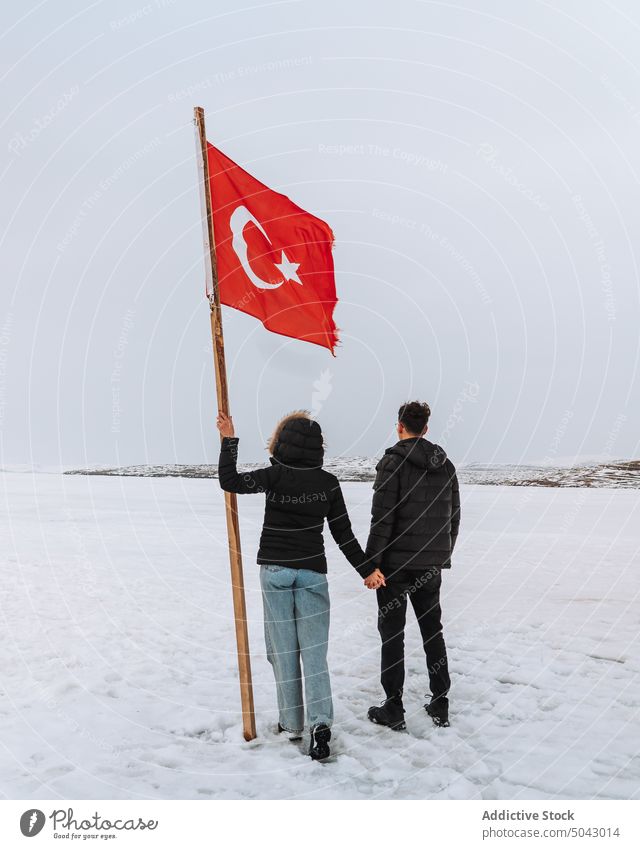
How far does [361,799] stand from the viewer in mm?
3852

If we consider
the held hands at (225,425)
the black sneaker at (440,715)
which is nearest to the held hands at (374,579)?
the black sneaker at (440,715)

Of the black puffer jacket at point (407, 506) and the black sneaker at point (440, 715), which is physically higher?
the black puffer jacket at point (407, 506)

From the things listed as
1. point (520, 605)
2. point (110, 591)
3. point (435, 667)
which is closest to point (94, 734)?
point (435, 667)

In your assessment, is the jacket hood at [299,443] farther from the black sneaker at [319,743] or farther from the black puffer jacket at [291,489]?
the black sneaker at [319,743]

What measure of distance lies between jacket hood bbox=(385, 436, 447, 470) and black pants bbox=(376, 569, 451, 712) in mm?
850

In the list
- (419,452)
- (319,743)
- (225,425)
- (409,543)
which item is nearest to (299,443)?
(225,425)

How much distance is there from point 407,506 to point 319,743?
5.88 ft

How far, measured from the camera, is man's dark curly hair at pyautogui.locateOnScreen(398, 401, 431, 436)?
495cm

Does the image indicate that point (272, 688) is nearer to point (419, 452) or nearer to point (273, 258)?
point (419, 452)

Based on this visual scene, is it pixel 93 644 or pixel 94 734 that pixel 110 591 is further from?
pixel 94 734

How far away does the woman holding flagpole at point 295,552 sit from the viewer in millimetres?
4414

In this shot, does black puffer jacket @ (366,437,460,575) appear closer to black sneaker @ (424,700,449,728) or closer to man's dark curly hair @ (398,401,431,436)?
man's dark curly hair @ (398,401,431,436)
